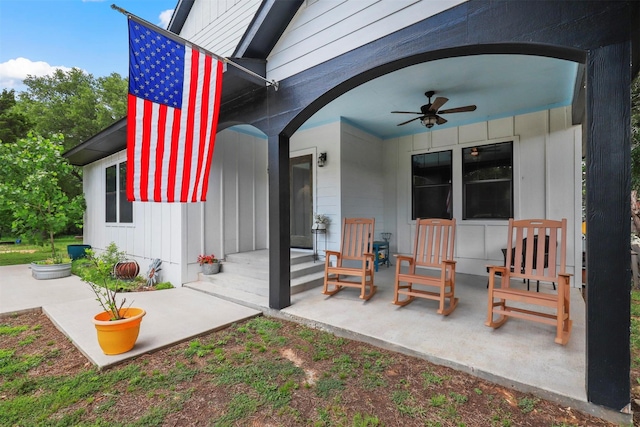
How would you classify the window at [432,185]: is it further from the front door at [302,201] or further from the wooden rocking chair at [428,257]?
the front door at [302,201]

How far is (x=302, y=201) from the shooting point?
6.29 meters

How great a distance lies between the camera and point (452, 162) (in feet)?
19.8

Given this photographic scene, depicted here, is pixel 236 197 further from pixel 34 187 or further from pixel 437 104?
pixel 34 187

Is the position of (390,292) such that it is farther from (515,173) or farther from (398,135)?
(398,135)

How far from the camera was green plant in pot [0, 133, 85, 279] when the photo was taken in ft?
20.7

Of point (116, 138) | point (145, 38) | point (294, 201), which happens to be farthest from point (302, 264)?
point (116, 138)

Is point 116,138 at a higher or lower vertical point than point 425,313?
higher

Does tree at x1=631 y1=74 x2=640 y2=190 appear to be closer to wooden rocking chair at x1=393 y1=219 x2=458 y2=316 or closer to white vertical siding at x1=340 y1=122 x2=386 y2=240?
wooden rocking chair at x1=393 y1=219 x2=458 y2=316

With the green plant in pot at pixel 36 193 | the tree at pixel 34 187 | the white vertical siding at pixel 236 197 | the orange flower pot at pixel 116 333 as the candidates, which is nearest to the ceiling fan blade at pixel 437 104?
the white vertical siding at pixel 236 197

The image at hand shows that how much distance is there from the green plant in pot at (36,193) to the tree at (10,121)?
897cm

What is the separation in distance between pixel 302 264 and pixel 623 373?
13.4 ft

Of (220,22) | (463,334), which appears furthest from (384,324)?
(220,22)

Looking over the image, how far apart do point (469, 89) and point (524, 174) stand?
6.58ft

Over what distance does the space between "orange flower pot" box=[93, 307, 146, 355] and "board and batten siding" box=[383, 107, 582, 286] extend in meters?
5.27
